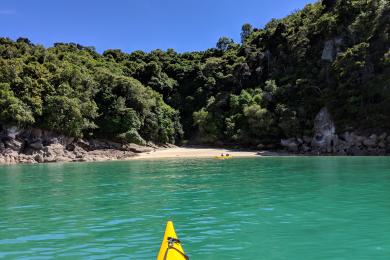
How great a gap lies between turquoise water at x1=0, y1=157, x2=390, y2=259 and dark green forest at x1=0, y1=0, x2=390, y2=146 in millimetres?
37151

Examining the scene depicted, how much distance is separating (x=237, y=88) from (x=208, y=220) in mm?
65800

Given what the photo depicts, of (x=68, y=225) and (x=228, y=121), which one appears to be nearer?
(x=68, y=225)

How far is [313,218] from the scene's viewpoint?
42.0 ft

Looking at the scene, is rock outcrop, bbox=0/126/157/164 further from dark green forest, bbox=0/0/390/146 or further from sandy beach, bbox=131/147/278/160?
sandy beach, bbox=131/147/278/160

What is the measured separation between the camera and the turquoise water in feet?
31.1

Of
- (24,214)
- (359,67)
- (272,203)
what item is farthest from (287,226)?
(359,67)

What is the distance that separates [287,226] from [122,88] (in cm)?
5923

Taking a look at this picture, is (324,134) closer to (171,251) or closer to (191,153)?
(191,153)

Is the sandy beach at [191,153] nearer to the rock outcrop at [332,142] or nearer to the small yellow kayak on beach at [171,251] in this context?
the rock outcrop at [332,142]

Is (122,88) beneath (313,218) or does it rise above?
above

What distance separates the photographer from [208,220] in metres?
13.0

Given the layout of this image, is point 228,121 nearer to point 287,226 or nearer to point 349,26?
point 349,26

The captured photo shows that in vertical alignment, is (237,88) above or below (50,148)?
above

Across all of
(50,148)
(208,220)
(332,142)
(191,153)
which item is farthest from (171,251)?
(191,153)
